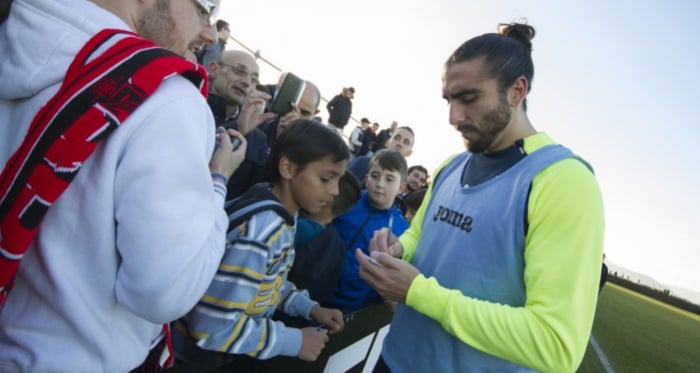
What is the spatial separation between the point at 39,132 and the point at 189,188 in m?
0.26

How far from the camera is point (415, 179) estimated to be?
226 inches

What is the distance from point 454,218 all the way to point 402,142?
4043 millimetres

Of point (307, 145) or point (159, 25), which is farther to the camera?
point (307, 145)

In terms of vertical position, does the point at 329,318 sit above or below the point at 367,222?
below

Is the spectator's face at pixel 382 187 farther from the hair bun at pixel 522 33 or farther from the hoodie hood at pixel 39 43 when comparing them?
the hoodie hood at pixel 39 43

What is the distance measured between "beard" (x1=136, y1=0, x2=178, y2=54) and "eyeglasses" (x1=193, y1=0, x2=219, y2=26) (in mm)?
88

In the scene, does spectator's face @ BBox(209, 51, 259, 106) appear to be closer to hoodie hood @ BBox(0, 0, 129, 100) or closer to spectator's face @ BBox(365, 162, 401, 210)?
spectator's face @ BBox(365, 162, 401, 210)

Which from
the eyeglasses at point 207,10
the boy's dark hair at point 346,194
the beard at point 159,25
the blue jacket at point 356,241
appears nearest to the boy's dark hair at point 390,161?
the blue jacket at point 356,241

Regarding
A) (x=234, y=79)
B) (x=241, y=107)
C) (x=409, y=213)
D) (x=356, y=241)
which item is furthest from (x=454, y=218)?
(x=409, y=213)

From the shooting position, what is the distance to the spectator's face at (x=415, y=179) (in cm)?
572

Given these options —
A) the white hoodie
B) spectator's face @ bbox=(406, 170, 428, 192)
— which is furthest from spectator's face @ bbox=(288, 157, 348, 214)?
spectator's face @ bbox=(406, 170, 428, 192)

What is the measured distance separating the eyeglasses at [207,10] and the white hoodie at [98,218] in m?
0.23

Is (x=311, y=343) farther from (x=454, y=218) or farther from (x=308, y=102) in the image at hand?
(x=308, y=102)

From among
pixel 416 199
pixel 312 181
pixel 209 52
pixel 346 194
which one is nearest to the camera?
pixel 312 181
